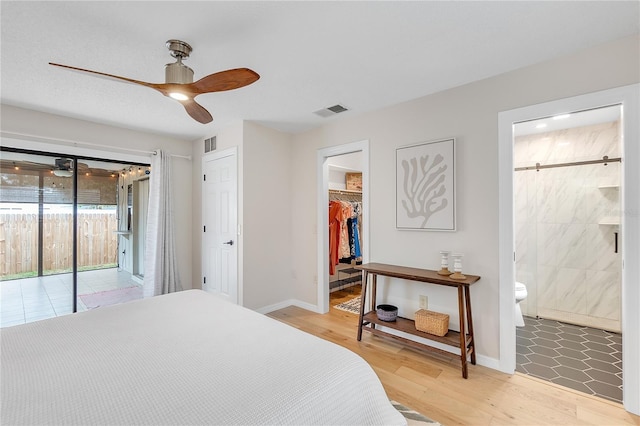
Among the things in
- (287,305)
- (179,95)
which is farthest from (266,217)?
(179,95)

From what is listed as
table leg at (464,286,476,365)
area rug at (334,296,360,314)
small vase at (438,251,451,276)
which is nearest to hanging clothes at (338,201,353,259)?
area rug at (334,296,360,314)

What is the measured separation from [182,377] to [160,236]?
325cm

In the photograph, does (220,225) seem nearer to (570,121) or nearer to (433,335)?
(433,335)

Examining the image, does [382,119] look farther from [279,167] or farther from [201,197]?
[201,197]

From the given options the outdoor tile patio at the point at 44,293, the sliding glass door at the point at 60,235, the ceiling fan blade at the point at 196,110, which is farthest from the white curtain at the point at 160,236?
the ceiling fan blade at the point at 196,110

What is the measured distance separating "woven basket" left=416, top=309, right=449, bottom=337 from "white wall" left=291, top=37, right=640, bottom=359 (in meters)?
0.18

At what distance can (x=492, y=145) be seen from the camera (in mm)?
2420

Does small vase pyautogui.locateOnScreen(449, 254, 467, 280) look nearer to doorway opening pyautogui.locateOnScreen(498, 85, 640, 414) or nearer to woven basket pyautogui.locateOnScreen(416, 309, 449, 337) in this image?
woven basket pyautogui.locateOnScreen(416, 309, 449, 337)

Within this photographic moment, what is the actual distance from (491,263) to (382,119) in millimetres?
1801

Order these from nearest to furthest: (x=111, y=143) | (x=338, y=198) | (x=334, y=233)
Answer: (x=111, y=143) < (x=334, y=233) < (x=338, y=198)

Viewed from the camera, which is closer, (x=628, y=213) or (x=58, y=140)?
(x=628, y=213)

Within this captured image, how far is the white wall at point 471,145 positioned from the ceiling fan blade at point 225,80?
1.77 m

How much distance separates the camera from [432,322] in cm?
249

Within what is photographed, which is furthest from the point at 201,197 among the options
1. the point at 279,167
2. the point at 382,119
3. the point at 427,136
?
the point at 427,136
